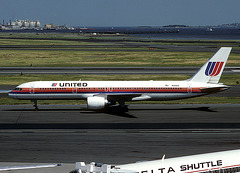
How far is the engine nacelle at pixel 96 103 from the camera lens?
47153mm

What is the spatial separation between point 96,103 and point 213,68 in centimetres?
1581

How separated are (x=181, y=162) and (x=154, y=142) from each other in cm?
1692

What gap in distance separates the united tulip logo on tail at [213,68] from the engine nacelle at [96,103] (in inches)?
543

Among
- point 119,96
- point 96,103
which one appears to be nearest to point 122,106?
point 119,96

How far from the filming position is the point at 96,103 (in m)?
47.1

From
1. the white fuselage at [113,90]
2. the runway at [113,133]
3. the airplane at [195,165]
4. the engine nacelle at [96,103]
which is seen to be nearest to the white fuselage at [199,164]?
the airplane at [195,165]

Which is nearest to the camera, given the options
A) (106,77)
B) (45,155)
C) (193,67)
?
(45,155)

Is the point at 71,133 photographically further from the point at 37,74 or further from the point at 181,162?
the point at 37,74

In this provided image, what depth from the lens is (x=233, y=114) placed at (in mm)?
47406

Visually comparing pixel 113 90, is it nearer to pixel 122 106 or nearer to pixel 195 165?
pixel 122 106

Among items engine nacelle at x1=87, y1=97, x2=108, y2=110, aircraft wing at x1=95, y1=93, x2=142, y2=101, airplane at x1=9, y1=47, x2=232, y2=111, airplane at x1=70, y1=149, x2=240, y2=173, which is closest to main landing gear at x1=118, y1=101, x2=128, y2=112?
airplane at x1=9, y1=47, x2=232, y2=111

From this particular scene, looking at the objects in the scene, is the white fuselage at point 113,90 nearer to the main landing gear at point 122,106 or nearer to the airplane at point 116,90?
the airplane at point 116,90

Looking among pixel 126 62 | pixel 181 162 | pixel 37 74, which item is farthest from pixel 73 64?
pixel 181 162

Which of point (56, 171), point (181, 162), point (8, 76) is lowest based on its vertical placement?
point (56, 171)
